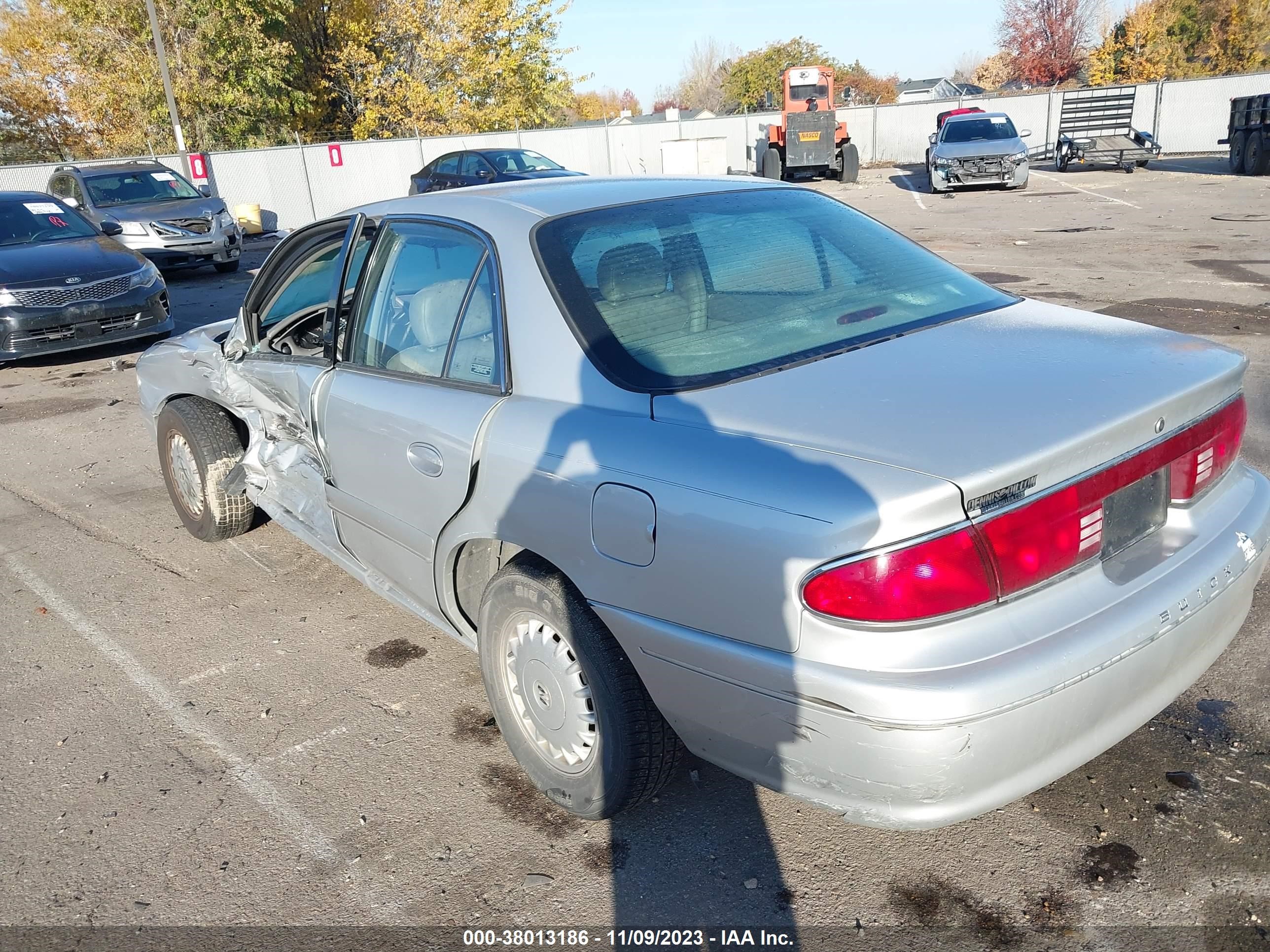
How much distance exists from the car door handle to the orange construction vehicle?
24.0m

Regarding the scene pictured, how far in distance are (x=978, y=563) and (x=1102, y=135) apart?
91.0ft

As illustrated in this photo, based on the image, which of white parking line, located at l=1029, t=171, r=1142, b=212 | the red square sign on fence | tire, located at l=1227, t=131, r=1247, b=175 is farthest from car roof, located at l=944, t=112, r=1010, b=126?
the red square sign on fence

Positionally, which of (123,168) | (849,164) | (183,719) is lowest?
(183,719)

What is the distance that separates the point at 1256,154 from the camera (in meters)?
22.2

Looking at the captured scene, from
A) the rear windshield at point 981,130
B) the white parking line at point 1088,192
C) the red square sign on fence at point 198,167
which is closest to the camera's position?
the white parking line at point 1088,192

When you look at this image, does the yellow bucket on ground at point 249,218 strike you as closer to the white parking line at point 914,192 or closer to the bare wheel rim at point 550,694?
the white parking line at point 914,192

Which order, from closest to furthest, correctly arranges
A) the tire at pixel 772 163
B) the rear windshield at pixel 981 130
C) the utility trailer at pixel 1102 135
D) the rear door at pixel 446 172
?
1. the rear door at pixel 446 172
2. the rear windshield at pixel 981 130
3. the utility trailer at pixel 1102 135
4. the tire at pixel 772 163

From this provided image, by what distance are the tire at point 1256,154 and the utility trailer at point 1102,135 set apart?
2.73 m

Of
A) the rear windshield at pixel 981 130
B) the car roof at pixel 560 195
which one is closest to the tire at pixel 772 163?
the rear windshield at pixel 981 130

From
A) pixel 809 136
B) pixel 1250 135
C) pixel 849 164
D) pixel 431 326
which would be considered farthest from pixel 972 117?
pixel 431 326

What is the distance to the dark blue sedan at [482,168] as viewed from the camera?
18.8 meters

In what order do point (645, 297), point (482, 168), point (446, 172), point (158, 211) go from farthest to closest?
point (446, 172)
point (482, 168)
point (158, 211)
point (645, 297)

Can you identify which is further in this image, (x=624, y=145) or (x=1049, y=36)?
(x=1049, y=36)

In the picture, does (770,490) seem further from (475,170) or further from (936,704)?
(475,170)
